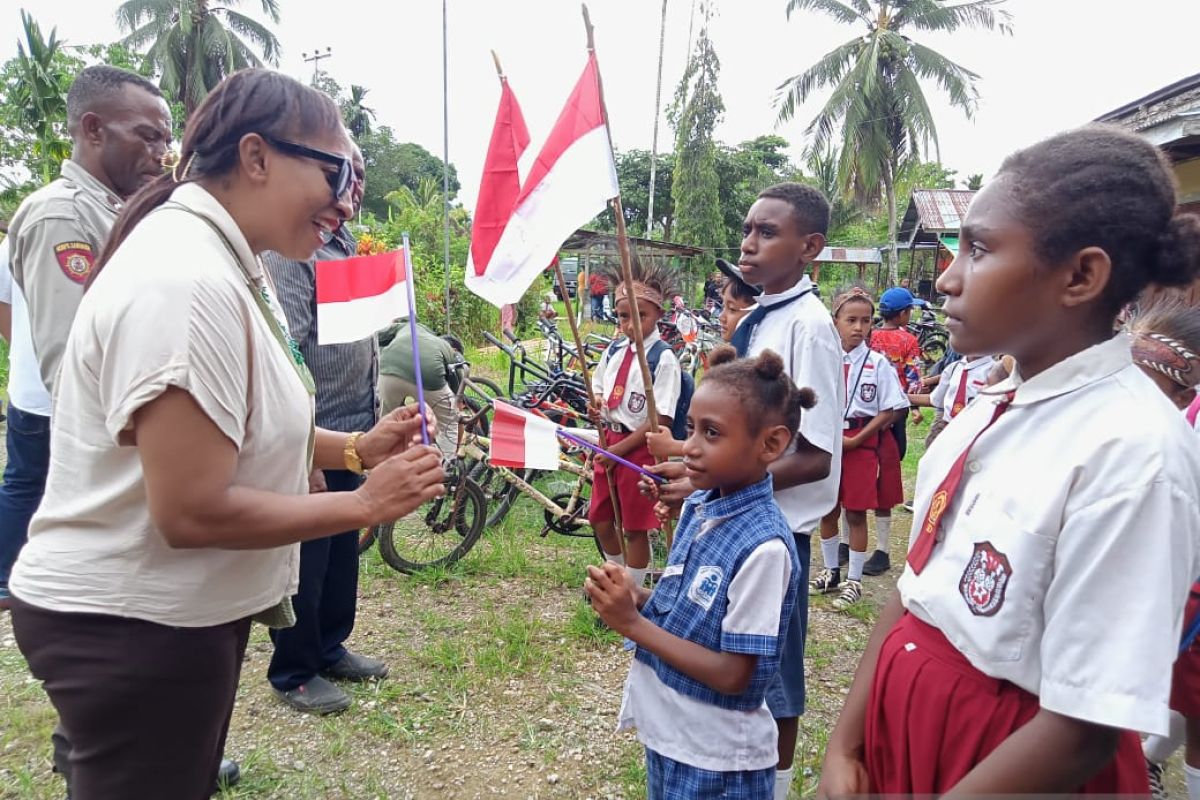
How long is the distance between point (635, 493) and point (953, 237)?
19.3 meters

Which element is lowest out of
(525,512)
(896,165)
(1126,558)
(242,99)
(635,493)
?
(525,512)

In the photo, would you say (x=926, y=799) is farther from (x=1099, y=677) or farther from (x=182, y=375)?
(x=182, y=375)

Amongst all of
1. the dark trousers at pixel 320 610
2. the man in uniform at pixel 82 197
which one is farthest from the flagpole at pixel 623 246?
the man in uniform at pixel 82 197

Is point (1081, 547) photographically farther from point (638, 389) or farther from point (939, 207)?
point (939, 207)

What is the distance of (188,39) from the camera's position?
87.2ft

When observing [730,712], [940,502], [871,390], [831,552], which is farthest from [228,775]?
[871,390]

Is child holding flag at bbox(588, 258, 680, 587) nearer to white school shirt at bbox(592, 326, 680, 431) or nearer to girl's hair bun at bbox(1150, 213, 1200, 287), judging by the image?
white school shirt at bbox(592, 326, 680, 431)

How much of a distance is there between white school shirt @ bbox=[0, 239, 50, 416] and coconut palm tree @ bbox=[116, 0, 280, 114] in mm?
27866

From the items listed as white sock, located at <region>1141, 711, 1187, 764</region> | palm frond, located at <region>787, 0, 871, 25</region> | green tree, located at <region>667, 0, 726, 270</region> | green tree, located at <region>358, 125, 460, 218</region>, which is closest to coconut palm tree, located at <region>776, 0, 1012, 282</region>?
palm frond, located at <region>787, 0, 871, 25</region>

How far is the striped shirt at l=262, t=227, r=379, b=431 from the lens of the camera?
2730 mm

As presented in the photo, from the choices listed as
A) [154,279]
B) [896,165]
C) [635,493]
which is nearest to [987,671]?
[154,279]

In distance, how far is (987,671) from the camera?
1.09 m

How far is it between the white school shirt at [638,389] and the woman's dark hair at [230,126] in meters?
2.40

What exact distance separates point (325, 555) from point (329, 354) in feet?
2.72
